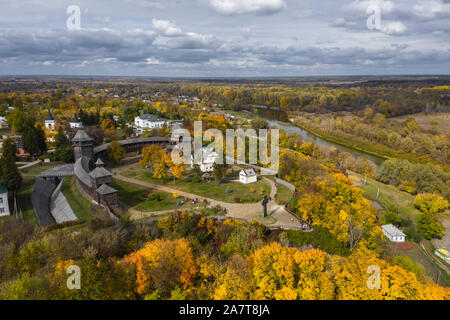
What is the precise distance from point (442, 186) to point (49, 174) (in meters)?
50.5

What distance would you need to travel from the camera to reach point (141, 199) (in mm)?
32812

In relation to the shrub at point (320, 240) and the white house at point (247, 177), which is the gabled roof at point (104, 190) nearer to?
the white house at point (247, 177)

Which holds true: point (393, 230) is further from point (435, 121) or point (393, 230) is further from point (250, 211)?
point (435, 121)

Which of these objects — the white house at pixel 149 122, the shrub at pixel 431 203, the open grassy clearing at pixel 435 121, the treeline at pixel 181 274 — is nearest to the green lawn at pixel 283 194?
the treeline at pixel 181 274

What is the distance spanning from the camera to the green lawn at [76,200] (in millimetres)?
28558

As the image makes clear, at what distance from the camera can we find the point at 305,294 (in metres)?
14.5

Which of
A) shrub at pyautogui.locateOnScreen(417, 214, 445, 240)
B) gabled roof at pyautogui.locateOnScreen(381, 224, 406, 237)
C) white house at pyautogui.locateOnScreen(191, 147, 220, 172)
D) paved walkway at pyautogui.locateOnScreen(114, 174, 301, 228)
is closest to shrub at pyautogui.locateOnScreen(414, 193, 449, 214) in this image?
shrub at pyautogui.locateOnScreen(417, 214, 445, 240)

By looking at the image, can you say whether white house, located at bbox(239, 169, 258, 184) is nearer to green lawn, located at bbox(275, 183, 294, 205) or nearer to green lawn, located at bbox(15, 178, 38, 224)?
A: green lawn, located at bbox(275, 183, 294, 205)

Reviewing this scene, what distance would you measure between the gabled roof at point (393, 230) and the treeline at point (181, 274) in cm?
1315

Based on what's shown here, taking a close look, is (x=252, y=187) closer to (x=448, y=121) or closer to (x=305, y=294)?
(x=305, y=294)

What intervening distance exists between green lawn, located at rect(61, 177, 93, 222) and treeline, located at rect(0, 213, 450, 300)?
8715 mm

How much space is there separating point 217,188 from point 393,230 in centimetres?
1903

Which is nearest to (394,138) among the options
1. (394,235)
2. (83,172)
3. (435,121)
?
(435,121)

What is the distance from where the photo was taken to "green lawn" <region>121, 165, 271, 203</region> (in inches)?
1324
